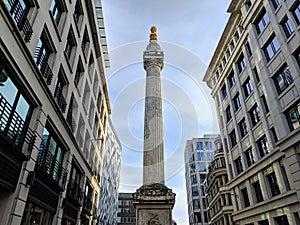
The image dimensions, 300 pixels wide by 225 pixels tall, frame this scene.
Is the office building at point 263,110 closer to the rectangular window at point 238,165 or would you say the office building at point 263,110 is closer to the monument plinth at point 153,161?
the rectangular window at point 238,165

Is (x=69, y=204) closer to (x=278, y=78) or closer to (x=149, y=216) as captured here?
(x=149, y=216)

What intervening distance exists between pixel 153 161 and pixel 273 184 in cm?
1117

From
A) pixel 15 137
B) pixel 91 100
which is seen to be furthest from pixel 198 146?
pixel 15 137

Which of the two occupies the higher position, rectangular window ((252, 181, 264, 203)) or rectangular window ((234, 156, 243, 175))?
rectangular window ((234, 156, 243, 175))

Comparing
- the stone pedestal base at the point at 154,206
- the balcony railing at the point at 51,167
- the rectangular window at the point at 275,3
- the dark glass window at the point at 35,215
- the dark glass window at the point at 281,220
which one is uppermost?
the rectangular window at the point at 275,3

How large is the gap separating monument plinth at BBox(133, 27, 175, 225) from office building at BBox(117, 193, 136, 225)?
8530 cm

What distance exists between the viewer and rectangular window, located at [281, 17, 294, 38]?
1889 centimetres

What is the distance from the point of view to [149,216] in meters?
20.0

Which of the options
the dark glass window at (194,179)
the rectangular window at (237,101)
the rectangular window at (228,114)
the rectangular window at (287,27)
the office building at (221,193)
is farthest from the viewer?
the dark glass window at (194,179)

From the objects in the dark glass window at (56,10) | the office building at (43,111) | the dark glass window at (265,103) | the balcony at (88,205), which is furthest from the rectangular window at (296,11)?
the balcony at (88,205)

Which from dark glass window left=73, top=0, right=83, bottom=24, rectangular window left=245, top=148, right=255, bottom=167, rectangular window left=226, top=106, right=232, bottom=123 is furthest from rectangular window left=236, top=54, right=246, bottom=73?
dark glass window left=73, top=0, right=83, bottom=24

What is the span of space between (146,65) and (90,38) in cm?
1120

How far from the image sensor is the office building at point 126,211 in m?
101

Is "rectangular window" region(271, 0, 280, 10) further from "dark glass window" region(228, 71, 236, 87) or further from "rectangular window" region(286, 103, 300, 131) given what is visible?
"dark glass window" region(228, 71, 236, 87)
